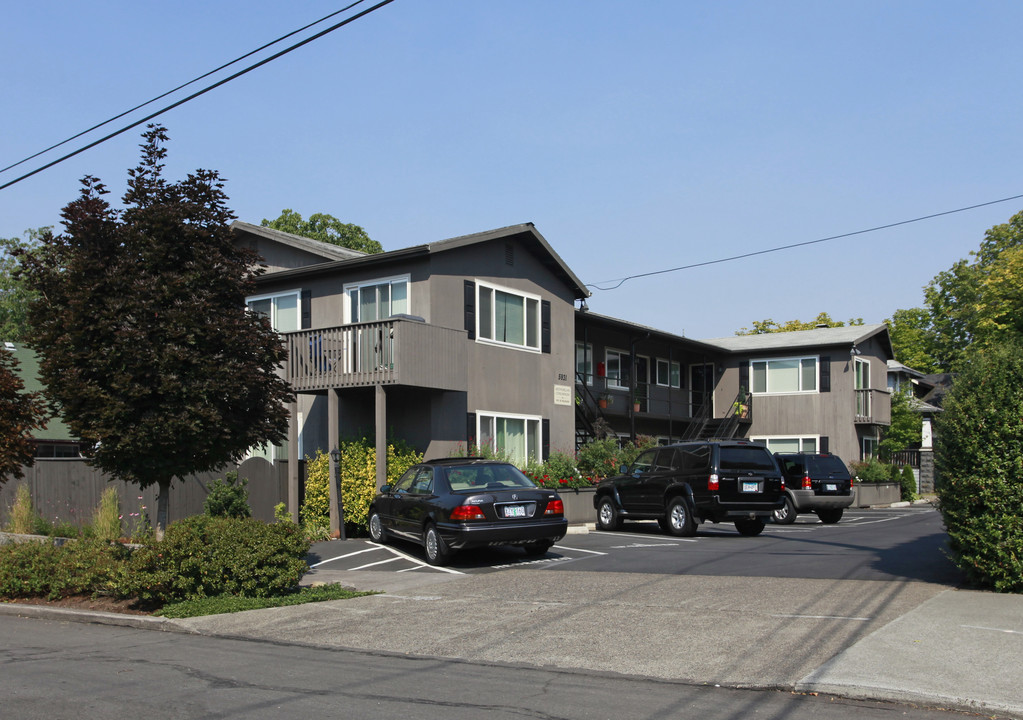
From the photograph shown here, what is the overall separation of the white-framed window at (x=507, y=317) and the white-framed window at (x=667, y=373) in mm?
12425

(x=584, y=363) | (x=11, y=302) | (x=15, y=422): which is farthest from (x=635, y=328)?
(x=11, y=302)

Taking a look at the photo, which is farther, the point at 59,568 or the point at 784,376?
the point at 784,376

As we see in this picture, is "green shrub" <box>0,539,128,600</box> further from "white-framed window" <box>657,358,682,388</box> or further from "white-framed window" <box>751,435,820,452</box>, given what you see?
"white-framed window" <box>751,435,820,452</box>

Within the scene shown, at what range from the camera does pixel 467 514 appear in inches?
585

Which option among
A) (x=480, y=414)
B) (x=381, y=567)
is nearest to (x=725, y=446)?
(x=480, y=414)

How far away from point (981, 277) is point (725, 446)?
45.7 meters

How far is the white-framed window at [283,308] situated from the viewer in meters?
23.9

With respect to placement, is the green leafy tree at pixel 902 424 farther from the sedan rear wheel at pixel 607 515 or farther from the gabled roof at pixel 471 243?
the sedan rear wheel at pixel 607 515

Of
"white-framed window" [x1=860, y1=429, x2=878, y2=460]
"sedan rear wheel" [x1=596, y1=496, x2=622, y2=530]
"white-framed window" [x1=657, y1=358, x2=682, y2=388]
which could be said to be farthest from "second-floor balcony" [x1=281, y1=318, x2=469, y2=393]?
"white-framed window" [x1=860, y1=429, x2=878, y2=460]

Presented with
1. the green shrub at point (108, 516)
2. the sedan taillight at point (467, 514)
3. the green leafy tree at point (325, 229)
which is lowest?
the green shrub at point (108, 516)

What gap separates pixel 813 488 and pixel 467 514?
13.0 metres

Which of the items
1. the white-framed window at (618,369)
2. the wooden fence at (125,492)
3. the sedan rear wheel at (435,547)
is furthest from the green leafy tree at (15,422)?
the white-framed window at (618,369)

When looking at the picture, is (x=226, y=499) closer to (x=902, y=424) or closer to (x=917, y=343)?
(x=902, y=424)

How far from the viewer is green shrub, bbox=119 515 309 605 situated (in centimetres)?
1191
